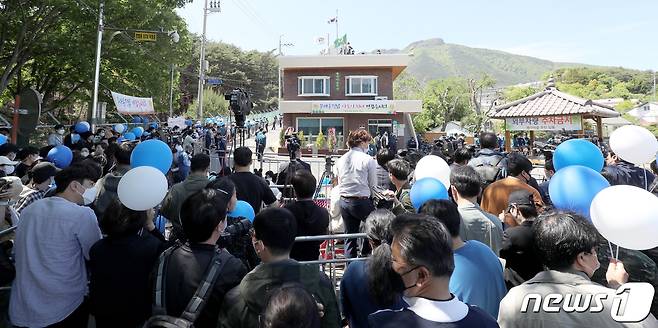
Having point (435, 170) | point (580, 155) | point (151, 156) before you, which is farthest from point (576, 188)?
point (151, 156)

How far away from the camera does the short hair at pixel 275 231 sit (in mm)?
1895

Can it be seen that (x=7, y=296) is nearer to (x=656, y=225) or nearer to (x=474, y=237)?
(x=474, y=237)

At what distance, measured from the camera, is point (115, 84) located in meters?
17.3

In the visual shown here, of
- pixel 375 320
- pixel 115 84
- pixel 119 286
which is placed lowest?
pixel 119 286

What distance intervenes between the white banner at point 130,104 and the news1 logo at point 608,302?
603 inches

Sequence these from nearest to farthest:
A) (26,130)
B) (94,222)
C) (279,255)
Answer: (279,255) < (94,222) < (26,130)

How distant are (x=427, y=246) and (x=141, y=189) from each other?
183 centimetres

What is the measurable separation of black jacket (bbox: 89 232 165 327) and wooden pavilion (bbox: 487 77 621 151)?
9703 millimetres

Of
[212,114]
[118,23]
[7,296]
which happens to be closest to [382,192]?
[7,296]

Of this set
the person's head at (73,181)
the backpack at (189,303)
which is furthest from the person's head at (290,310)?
the person's head at (73,181)

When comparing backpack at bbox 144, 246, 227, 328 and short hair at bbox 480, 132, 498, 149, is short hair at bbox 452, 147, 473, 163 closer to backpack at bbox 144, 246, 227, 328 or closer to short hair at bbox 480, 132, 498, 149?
short hair at bbox 480, 132, 498, 149

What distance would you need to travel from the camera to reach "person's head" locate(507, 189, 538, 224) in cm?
272

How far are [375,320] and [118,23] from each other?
17.5 m

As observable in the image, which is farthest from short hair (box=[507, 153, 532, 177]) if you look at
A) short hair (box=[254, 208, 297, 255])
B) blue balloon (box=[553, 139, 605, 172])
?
short hair (box=[254, 208, 297, 255])
